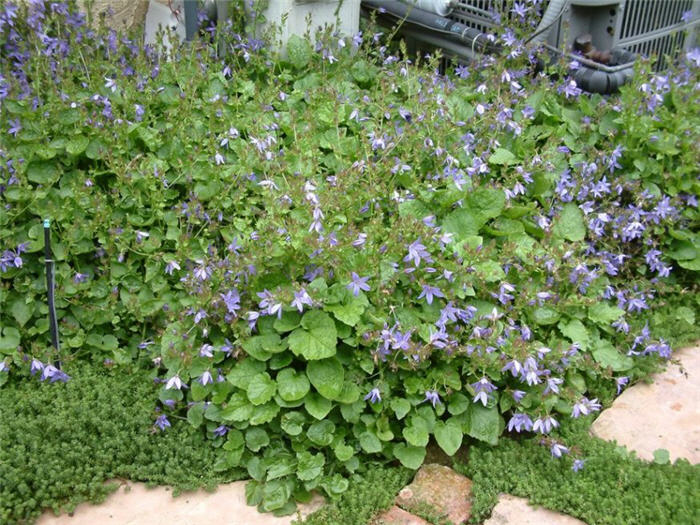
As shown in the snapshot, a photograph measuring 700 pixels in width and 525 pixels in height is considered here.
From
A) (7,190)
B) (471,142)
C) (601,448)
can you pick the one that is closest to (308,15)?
(471,142)

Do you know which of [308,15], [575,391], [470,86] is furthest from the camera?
[308,15]

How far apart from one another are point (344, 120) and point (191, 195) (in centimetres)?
92

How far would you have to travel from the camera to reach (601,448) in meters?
3.08

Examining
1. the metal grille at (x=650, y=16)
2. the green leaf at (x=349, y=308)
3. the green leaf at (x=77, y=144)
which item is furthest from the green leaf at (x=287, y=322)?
the metal grille at (x=650, y=16)

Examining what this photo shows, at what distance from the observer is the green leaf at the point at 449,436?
9.96ft

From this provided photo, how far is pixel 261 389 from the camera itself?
9.85 feet

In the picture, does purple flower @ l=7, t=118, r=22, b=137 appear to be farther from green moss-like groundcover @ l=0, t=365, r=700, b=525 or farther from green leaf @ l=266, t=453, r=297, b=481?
green leaf @ l=266, t=453, r=297, b=481

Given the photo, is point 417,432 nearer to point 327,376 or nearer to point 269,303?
point 327,376

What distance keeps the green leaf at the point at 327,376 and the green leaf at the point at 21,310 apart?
4.22ft

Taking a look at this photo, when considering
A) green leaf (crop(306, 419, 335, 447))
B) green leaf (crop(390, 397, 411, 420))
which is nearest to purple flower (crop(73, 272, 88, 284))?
green leaf (crop(306, 419, 335, 447))

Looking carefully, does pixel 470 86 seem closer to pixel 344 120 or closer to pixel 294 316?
pixel 344 120

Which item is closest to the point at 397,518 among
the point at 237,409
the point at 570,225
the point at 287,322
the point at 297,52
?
the point at 237,409

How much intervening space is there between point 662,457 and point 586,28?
2.54 meters

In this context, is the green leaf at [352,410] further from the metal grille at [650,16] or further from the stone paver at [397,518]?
the metal grille at [650,16]
